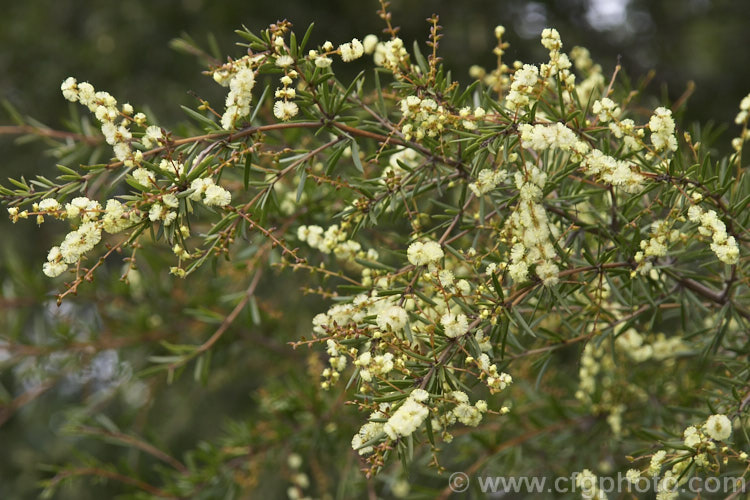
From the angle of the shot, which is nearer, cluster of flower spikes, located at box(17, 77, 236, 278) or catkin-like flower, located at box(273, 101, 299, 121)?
cluster of flower spikes, located at box(17, 77, 236, 278)

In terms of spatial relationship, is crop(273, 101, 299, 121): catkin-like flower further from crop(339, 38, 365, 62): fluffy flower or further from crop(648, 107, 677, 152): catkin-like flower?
crop(648, 107, 677, 152): catkin-like flower

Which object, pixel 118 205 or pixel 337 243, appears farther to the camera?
pixel 337 243

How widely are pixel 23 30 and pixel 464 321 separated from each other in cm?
417

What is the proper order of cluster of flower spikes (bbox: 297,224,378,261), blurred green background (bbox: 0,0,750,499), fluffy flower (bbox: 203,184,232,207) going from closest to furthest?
fluffy flower (bbox: 203,184,232,207) → cluster of flower spikes (bbox: 297,224,378,261) → blurred green background (bbox: 0,0,750,499)

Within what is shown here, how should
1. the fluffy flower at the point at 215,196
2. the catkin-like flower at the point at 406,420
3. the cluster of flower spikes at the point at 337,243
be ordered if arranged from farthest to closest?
the cluster of flower spikes at the point at 337,243, the fluffy flower at the point at 215,196, the catkin-like flower at the point at 406,420

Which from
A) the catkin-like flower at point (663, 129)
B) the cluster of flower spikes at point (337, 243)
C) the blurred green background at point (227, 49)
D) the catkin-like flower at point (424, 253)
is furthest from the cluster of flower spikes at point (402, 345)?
the blurred green background at point (227, 49)

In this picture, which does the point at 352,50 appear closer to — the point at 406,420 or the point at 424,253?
the point at 424,253

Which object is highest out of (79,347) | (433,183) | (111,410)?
(433,183)

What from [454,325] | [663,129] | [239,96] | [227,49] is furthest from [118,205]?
[227,49]

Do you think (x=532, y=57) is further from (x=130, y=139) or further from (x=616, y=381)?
(x=130, y=139)

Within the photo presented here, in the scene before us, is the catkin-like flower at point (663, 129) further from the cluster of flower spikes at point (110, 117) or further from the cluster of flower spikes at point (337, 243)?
the cluster of flower spikes at point (110, 117)

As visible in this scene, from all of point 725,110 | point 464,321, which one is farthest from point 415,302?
point 725,110

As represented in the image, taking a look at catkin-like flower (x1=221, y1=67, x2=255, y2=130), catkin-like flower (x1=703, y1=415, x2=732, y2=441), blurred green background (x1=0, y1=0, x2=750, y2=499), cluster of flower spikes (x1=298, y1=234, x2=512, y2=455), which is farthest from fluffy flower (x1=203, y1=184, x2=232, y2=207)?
blurred green background (x1=0, y1=0, x2=750, y2=499)

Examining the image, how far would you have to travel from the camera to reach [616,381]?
6.81 feet
